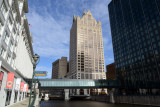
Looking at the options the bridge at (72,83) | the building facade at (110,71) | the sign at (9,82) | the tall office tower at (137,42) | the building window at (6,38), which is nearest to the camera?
the sign at (9,82)

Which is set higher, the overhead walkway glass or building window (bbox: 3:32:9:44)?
building window (bbox: 3:32:9:44)

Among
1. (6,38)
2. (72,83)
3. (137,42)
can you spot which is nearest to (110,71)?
(137,42)

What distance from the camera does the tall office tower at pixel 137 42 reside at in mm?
67750

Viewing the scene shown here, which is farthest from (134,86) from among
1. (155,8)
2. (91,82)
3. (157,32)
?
(155,8)

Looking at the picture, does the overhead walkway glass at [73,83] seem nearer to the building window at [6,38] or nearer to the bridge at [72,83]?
the bridge at [72,83]

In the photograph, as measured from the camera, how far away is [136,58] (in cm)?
7869

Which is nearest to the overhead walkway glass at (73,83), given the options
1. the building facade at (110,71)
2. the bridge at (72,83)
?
the bridge at (72,83)

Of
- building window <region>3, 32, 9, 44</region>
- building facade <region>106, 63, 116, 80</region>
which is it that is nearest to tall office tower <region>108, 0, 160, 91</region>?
building window <region>3, 32, 9, 44</region>

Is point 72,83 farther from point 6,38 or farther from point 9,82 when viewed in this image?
point 6,38

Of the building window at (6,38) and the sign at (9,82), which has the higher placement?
the building window at (6,38)

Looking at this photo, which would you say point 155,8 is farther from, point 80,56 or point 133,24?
point 80,56

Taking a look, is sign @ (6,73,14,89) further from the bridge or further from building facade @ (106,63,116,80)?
building facade @ (106,63,116,80)

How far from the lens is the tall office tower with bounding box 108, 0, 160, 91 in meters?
67.8

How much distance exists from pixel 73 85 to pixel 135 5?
63925 mm
